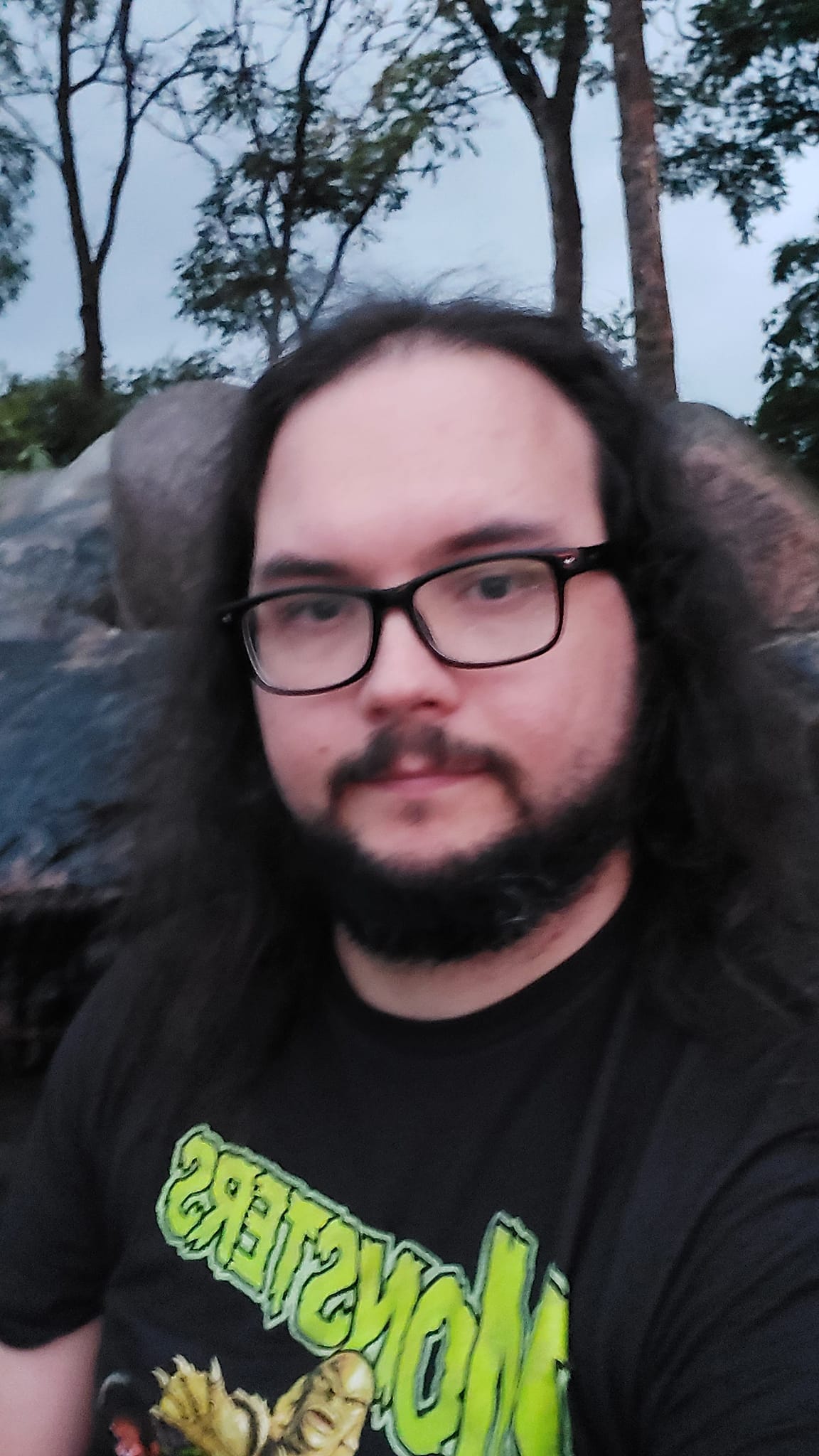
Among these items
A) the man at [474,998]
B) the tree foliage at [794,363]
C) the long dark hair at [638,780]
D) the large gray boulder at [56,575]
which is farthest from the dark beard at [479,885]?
the tree foliage at [794,363]

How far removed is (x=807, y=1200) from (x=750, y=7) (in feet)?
29.8

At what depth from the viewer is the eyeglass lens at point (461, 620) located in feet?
3.49

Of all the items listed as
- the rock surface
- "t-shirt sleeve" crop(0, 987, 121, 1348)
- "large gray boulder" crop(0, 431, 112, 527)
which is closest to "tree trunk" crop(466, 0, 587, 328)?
"large gray boulder" crop(0, 431, 112, 527)

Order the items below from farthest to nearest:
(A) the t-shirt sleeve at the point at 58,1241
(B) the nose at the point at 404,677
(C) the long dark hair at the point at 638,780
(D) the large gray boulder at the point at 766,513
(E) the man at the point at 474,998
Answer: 1. (D) the large gray boulder at the point at 766,513
2. (A) the t-shirt sleeve at the point at 58,1241
3. (C) the long dark hair at the point at 638,780
4. (B) the nose at the point at 404,677
5. (E) the man at the point at 474,998

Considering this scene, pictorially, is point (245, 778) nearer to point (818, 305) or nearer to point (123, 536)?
point (123, 536)

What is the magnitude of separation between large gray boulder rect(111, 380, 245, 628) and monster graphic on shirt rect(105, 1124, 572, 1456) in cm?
174

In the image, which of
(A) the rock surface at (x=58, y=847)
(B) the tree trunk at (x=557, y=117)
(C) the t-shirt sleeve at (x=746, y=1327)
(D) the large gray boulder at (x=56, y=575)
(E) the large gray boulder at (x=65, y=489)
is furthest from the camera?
(B) the tree trunk at (x=557, y=117)

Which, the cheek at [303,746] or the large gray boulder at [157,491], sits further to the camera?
the large gray boulder at [157,491]

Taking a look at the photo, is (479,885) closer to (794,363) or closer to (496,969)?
(496,969)

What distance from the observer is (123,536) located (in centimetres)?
309

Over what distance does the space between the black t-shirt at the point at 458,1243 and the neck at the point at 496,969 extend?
20mm

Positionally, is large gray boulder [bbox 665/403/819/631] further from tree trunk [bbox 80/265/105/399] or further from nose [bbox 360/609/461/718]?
tree trunk [bbox 80/265/105/399]

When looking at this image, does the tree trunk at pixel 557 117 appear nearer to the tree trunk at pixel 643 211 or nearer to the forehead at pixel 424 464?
the tree trunk at pixel 643 211

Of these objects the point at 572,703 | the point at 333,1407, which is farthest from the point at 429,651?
the point at 333,1407
